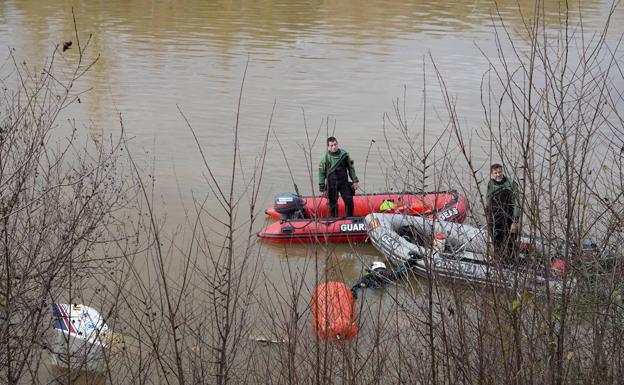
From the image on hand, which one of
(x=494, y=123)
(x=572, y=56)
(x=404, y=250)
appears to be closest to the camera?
(x=404, y=250)

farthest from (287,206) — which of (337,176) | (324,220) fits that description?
(337,176)

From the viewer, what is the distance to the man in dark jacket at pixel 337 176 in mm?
11098

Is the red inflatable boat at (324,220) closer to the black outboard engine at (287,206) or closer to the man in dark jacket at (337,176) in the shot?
the black outboard engine at (287,206)

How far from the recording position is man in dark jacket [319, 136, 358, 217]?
11098mm

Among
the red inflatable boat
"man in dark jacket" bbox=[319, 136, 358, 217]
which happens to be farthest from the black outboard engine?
"man in dark jacket" bbox=[319, 136, 358, 217]

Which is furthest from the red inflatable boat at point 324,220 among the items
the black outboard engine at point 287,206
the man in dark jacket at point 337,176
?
the man in dark jacket at point 337,176

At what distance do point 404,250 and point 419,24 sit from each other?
20570 mm

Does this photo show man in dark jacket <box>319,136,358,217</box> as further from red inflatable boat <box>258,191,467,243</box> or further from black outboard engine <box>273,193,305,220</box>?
black outboard engine <box>273,193,305,220</box>

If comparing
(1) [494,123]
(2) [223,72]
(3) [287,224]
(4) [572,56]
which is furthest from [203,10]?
(3) [287,224]

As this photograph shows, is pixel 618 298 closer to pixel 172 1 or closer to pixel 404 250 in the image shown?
pixel 404 250

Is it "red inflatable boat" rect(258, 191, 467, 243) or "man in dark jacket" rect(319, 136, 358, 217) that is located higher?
"man in dark jacket" rect(319, 136, 358, 217)

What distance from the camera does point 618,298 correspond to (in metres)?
4.21

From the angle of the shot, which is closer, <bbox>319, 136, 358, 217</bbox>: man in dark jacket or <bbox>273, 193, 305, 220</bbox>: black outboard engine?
<bbox>319, 136, 358, 217</bbox>: man in dark jacket

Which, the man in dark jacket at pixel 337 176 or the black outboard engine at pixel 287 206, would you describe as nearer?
the man in dark jacket at pixel 337 176
